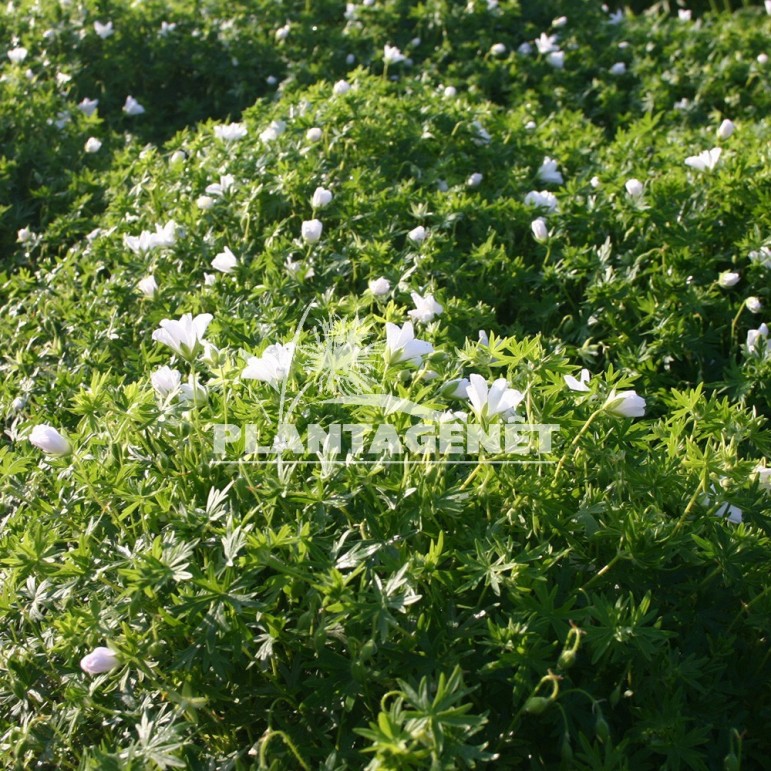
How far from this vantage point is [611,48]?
564 cm

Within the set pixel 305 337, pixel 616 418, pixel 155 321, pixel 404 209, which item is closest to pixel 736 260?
pixel 404 209

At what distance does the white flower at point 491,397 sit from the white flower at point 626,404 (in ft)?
0.78

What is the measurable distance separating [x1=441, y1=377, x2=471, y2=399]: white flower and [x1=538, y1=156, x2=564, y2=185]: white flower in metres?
2.01

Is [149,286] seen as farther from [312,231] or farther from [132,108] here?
[132,108]

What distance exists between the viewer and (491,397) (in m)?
1.99

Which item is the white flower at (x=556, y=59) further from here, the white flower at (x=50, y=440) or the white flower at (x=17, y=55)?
the white flower at (x=50, y=440)

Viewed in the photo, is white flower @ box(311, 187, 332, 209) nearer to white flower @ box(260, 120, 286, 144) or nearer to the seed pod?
white flower @ box(260, 120, 286, 144)

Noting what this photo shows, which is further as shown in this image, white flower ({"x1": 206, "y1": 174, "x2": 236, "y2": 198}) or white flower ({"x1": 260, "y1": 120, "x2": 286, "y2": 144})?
white flower ({"x1": 260, "y1": 120, "x2": 286, "y2": 144})

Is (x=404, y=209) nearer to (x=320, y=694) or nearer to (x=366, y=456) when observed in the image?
(x=366, y=456)

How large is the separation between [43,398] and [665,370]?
7.05 ft

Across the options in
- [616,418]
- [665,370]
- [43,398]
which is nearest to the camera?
[616,418]

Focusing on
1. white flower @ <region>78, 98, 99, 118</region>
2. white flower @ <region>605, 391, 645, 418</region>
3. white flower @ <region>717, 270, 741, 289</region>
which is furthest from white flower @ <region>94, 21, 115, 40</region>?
white flower @ <region>605, 391, 645, 418</region>

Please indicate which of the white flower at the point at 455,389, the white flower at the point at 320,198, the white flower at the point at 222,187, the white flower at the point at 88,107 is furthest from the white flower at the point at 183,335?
the white flower at the point at 88,107

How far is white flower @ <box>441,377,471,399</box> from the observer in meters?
2.20
